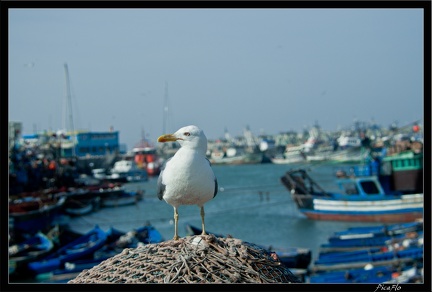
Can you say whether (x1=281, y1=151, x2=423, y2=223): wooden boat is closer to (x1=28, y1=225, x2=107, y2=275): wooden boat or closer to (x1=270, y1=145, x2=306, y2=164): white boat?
(x1=28, y1=225, x2=107, y2=275): wooden boat

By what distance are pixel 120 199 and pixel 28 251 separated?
1345 centimetres

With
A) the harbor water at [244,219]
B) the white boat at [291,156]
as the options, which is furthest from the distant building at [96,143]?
the white boat at [291,156]

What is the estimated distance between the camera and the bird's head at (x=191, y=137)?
3332 mm

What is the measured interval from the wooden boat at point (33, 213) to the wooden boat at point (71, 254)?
4651 millimetres

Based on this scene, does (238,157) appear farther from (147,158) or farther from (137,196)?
(137,196)

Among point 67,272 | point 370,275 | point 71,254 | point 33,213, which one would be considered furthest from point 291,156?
point 370,275

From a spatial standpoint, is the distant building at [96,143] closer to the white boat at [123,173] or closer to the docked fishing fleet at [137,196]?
the docked fishing fleet at [137,196]

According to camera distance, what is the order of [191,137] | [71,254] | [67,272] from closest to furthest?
[191,137] → [67,272] → [71,254]

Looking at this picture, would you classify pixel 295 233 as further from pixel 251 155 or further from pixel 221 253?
pixel 251 155

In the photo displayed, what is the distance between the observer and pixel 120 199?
31469 millimetres

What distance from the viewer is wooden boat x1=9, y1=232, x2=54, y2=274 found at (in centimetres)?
1661
